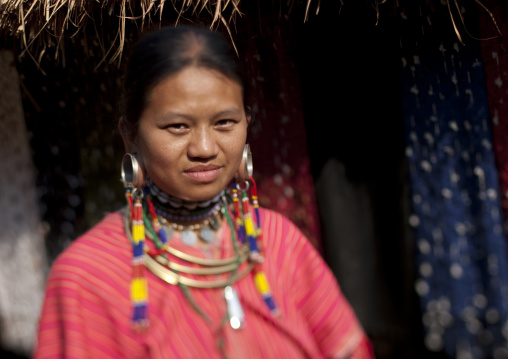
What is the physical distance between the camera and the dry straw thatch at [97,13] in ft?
4.94

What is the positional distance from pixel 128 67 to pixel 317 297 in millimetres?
732

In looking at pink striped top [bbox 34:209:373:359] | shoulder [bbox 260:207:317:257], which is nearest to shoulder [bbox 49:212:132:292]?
pink striped top [bbox 34:209:373:359]

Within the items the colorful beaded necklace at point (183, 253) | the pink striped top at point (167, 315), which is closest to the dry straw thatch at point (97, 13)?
the colorful beaded necklace at point (183, 253)

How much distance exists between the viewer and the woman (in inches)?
40.9

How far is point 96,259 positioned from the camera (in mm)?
1089

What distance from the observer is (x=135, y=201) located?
3.78 feet

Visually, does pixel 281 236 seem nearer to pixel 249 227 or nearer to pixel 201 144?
pixel 249 227

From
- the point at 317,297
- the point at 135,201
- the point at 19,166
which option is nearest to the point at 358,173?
the point at 317,297

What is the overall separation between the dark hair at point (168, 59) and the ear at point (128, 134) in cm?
3

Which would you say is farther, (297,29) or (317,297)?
(297,29)

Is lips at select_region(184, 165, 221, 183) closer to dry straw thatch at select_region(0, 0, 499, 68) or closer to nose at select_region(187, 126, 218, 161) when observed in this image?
nose at select_region(187, 126, 218, 161)

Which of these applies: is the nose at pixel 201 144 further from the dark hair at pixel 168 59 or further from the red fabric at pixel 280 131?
the red fabric at pixel 280 131

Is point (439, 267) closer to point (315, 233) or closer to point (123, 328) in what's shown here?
point (315, 233)

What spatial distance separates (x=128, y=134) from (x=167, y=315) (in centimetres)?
43
